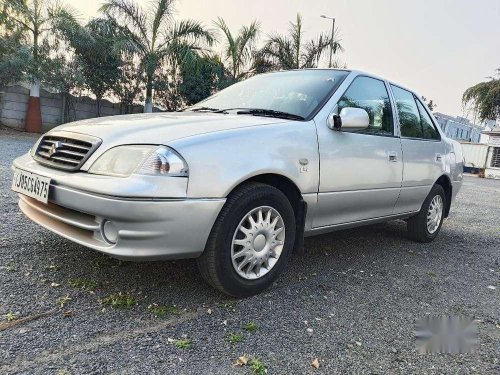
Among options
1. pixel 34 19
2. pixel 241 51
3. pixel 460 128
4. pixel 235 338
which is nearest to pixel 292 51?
pixel 241 51

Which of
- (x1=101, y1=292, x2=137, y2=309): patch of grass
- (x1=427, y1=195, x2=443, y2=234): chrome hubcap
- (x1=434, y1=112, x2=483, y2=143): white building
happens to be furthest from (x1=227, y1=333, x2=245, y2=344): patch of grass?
(x1=434, y1=112, x2=483, y2=143): white building

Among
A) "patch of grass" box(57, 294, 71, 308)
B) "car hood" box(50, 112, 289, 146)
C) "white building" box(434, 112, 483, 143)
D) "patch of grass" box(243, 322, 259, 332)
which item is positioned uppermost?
"white building" box(434, 112, 483, 143)

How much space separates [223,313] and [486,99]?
35.7 meters

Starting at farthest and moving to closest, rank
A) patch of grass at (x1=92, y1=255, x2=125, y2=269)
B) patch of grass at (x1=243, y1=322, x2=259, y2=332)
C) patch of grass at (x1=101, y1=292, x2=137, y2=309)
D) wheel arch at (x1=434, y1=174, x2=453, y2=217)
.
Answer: wheel arch at (x1=434, y1=174, x2=453, y2=217)
patch of grass at (x1=92, y1=255, x2=125, y2=269)
patch of grass at (x1=101, y1=292, x2=137, y2=309)
patch of grass at (x1=243, y1=322, x2=259, y2=332)

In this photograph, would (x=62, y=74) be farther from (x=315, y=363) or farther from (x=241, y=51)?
(x=315, y=363)

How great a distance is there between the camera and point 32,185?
2.66 meters

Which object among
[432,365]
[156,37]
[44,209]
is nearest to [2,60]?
[156,37]

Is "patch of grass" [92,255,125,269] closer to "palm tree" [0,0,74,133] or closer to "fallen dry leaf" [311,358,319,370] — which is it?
"fallen dry leaf" [311,358,319,370]

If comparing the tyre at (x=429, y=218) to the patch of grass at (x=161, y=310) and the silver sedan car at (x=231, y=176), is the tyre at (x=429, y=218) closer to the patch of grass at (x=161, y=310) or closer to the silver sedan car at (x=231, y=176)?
the silver sedan car at (x=231, y=176)

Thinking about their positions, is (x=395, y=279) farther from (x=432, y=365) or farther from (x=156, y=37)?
(x=156, y=37)

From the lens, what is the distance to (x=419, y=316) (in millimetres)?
2771

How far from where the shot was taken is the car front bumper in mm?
2233

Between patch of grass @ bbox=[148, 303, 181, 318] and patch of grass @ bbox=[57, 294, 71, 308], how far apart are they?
1.54 ft

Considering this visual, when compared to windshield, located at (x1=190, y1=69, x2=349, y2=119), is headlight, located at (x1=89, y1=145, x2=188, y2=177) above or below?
below
